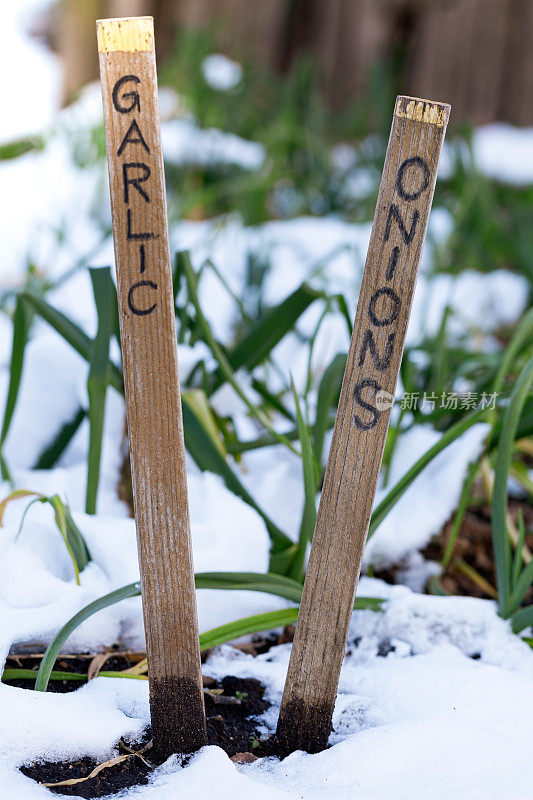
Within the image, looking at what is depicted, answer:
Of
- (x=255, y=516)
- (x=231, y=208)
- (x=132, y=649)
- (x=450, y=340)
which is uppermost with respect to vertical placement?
(x=231, y=208)

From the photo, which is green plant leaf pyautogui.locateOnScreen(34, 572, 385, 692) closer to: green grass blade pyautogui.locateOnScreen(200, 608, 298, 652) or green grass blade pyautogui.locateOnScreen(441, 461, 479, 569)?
green grass blade pyautogui.locateOnScreen(200, 608, 298, 652)

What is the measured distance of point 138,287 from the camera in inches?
20.2

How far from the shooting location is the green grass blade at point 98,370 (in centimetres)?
74

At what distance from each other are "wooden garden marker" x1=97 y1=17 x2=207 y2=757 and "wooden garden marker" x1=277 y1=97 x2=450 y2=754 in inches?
3.2

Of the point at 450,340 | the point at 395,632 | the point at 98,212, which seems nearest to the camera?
the point at 395,632

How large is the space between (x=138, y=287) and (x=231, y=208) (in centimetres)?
174

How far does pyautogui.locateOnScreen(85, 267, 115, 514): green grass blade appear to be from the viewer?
0.74 m

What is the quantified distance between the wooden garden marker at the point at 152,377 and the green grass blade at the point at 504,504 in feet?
1.07

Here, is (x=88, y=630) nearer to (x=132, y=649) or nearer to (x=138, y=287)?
(x=132, y=649)

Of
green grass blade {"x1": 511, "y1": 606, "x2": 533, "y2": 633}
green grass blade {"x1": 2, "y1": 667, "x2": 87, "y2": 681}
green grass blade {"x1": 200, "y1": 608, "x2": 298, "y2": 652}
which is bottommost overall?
green grass blade {"x1": 2, "y1": 667, "x2": 87, "y2": 681}

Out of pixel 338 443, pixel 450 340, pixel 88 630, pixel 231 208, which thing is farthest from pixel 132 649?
pixel 231 208

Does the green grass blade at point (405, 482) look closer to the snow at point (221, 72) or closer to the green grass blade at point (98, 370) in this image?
the green grass blade at point (98, 370)

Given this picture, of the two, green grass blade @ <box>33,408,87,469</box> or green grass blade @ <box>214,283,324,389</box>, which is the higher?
green grass blade @ <box>214,283,324,389</box>

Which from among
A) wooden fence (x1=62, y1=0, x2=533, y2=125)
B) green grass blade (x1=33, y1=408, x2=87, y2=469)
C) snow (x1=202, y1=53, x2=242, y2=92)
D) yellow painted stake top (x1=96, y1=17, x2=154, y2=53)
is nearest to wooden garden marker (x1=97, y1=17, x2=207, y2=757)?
yellow painted stake top (x1=96, y1=17, x2=154, y2=53)
